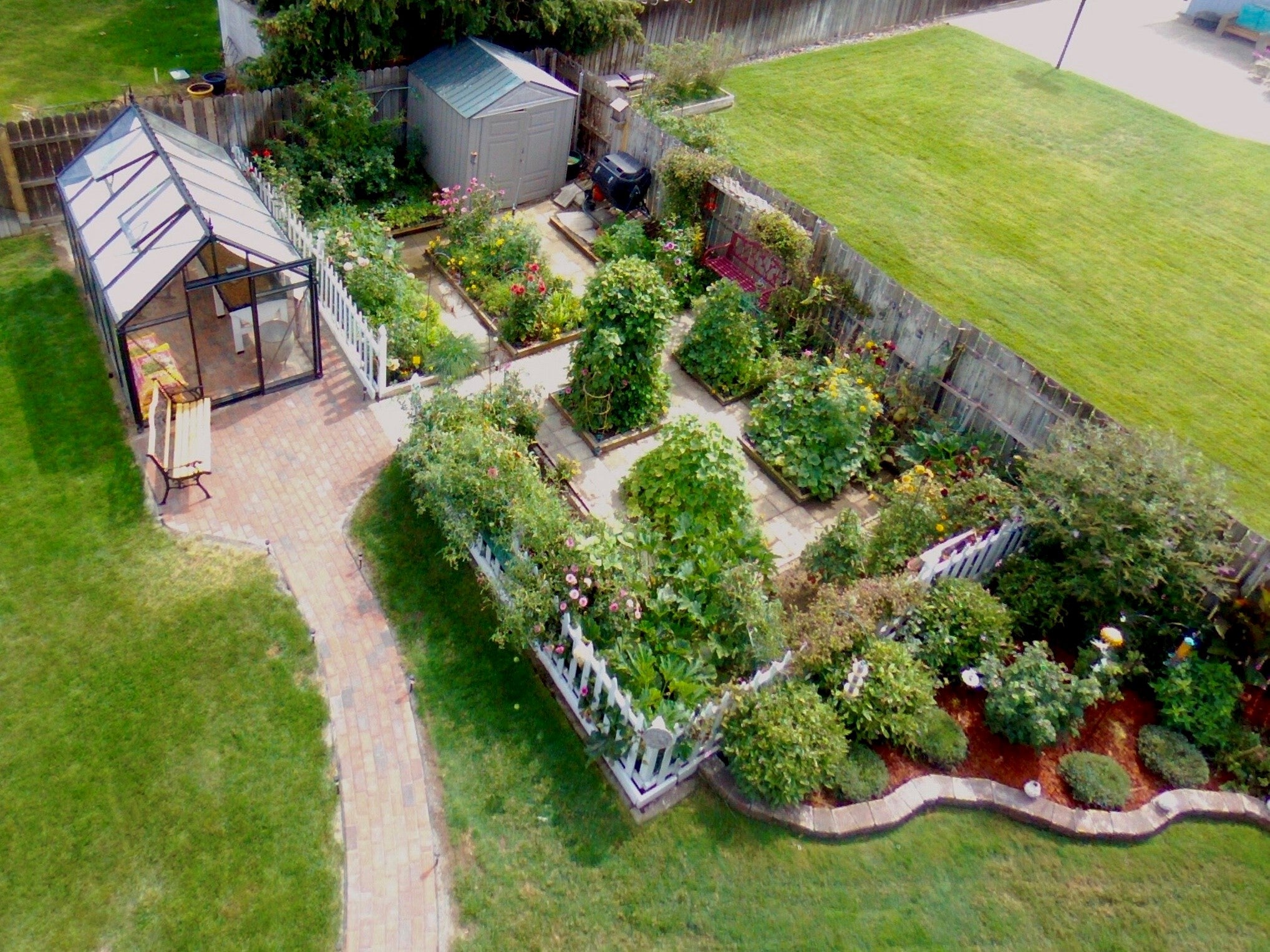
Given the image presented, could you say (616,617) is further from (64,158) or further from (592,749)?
(64,158)

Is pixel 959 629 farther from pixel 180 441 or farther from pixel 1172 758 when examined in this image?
pixel 180 441

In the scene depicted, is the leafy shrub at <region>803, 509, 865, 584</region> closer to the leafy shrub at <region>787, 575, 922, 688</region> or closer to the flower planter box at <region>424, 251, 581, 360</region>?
the leafy shrub at <region>787, 575, 922, 688</region>

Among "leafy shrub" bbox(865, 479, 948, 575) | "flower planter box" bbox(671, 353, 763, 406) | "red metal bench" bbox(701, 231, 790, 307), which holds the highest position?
"red metal bench" bbox(701, 231, 790, 307)

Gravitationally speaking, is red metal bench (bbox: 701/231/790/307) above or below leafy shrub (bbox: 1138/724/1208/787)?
above

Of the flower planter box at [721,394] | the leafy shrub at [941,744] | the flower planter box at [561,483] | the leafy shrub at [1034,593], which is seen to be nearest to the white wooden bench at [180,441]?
the flower planter box at [561,483]

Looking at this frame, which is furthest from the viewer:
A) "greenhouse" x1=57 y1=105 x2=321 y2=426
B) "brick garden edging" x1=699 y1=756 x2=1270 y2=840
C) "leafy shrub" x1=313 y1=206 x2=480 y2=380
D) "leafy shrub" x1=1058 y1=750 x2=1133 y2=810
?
"leafy shrub" x1=313 y1=206 x2=480 y2=380

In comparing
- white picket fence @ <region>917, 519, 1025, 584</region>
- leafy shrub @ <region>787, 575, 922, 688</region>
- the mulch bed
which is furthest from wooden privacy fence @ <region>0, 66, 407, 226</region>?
the mulch bed
